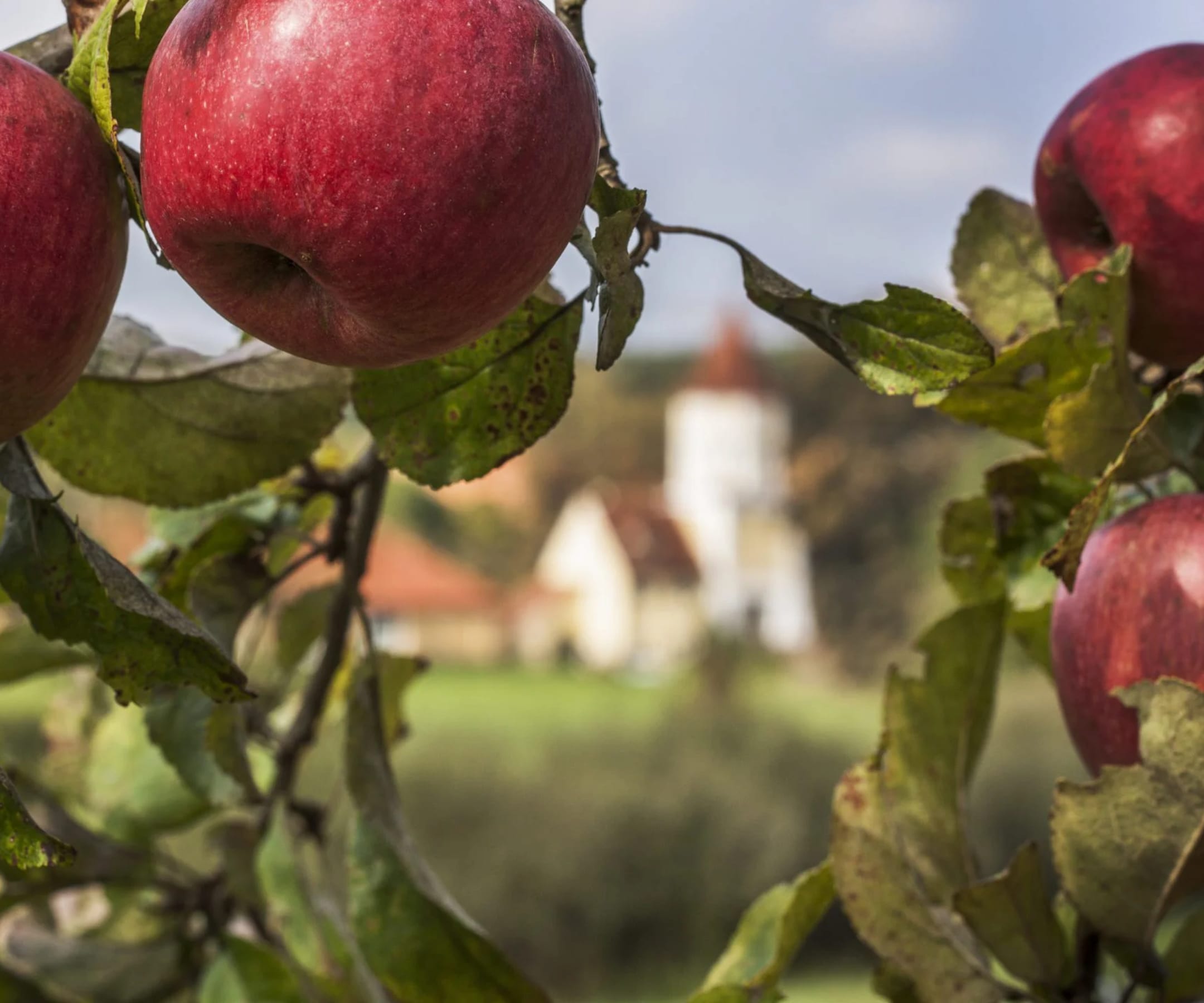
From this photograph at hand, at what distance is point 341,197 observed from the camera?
1.17 ft

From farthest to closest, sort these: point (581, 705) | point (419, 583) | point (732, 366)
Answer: point (732, 366) < point (419, 583) < point (581, 705)

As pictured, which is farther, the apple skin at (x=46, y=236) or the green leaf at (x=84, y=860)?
the green leaf at (x=84, y=860)

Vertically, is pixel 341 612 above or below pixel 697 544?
above

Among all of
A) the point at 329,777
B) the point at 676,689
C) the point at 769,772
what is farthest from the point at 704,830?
the point at 676,689

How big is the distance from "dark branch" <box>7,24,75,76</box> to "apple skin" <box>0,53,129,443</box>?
37mm

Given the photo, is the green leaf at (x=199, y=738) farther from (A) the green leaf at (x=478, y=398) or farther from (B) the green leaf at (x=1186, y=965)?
(B) the green leaf at (x=1186, y=965)

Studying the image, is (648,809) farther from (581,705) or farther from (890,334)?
(890,334)

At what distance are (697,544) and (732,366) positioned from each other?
320cm

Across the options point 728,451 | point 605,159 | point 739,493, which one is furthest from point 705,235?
point 739,493

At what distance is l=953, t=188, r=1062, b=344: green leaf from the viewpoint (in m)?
0.65

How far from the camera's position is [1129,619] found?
53cm

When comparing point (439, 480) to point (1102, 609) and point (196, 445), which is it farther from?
point (1102, 609)

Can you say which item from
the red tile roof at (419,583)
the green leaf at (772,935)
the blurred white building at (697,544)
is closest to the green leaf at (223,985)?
the green leaf at (772,935)

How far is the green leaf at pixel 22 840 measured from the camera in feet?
1.31
